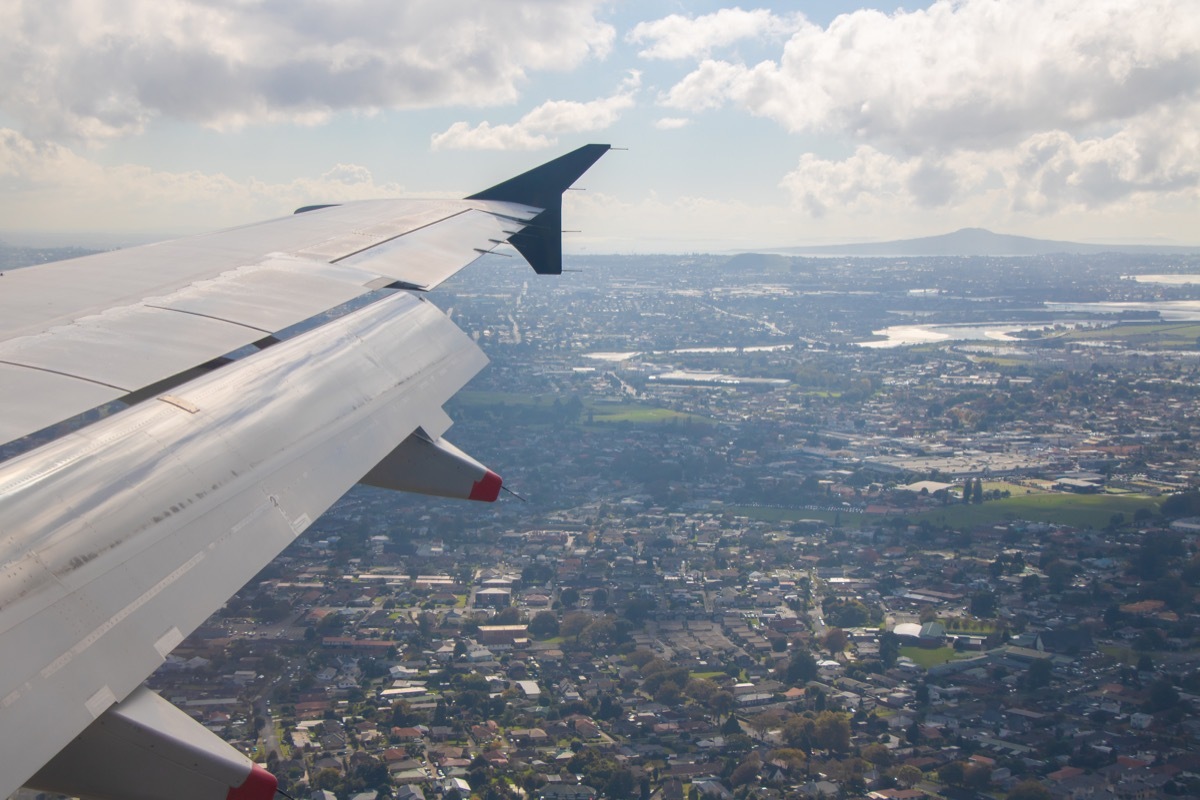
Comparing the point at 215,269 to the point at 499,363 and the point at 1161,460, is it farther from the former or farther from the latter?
the point at 499,363

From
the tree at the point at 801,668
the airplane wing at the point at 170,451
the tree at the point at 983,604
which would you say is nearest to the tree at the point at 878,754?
the tree at the point at 801,668

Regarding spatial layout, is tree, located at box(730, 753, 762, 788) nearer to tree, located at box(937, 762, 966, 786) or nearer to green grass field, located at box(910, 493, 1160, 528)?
tree, located at box(937, 762, 966, 786)

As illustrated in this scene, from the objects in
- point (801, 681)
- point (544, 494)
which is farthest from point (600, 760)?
point (544, 494)

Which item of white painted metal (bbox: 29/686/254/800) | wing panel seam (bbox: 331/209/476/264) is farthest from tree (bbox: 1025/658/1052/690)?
white painted metal (bbox: 29/686/254/800)

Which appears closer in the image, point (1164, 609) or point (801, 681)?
point (801, 681)

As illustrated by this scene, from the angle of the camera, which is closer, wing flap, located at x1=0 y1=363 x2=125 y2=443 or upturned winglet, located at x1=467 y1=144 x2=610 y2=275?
wing flap, located at x1=0 y1=363 x2=125 y2=443

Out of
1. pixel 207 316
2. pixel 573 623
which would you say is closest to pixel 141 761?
pixel 207 316
